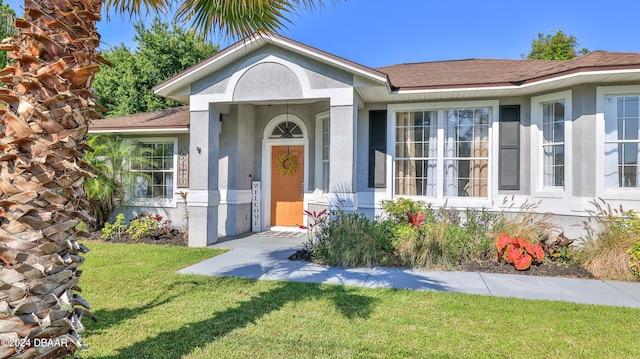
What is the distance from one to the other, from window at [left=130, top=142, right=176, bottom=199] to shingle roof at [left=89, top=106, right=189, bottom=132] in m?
0.70

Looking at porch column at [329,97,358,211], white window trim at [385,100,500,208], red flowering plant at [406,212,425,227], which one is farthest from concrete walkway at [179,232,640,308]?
white window trim at [385,100,500,208]

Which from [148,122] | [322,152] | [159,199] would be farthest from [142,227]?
[322,152]

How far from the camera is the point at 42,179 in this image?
6.56 feet

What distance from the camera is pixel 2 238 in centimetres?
193

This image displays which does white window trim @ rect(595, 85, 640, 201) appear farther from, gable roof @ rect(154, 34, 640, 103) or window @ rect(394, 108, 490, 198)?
window @ rect(394, 108, 490, 198)

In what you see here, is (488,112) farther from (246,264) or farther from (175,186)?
(175,186)

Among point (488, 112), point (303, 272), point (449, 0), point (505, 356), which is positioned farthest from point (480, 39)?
point (505, 356)

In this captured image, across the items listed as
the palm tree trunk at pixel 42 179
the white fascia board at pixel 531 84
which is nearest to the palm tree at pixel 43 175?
the palm tree trunk at pixel 42 179

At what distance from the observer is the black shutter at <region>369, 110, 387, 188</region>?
9594mm

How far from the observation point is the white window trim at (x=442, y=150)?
8.98m

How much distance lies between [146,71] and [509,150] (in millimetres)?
20894

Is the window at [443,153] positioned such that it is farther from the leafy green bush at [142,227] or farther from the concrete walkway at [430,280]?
the leafy green bush at [142,227]

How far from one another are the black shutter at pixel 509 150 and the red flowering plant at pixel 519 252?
214cm

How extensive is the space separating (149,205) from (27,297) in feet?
32.6
